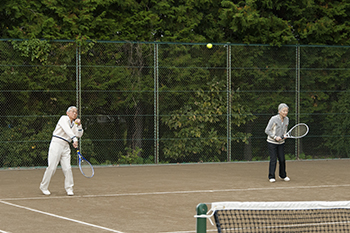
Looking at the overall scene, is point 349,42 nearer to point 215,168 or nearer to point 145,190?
point 215,168

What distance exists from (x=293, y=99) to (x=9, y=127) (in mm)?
7362

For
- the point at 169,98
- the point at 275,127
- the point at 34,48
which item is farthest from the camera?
the point at 169,98

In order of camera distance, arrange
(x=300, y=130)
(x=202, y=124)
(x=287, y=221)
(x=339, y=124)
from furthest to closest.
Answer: (x=339, y=124)
(x=202, y=124)
(x=300, y=130)
(x=287, y=221)

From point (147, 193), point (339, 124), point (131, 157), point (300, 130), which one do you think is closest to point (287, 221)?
point (147, 193)

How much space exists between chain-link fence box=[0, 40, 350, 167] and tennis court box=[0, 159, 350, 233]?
0.63 metres

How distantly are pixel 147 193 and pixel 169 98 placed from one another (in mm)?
5002

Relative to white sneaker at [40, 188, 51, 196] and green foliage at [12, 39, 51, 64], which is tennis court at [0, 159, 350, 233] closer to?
white sneaker at [40, 188, 51, 196]

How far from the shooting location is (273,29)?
15375 millimetres

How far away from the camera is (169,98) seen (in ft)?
47.3

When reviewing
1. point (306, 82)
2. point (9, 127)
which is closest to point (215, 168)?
point (306, 82)

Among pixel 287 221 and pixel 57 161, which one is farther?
pixel 57 161

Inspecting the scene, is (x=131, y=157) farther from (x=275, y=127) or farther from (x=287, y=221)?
(x=287, y=221)

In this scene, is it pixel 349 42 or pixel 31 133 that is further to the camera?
pixel 349 42

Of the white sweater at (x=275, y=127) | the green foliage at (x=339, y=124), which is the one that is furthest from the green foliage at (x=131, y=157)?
the green foliage at (x=339, y=124)
